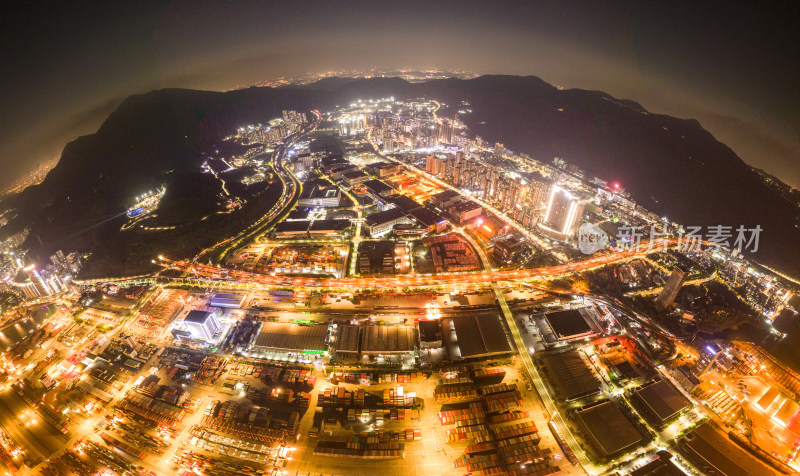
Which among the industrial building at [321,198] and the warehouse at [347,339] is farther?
the industrial building at [321,198]

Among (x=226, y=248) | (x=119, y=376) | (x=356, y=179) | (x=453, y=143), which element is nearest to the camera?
(x=119, y=376)

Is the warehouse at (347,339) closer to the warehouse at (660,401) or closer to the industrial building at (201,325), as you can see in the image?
the industrial building at (201,325)

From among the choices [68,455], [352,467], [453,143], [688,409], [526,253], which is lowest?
[68,455]

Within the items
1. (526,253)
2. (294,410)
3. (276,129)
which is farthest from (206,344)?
(276,129)

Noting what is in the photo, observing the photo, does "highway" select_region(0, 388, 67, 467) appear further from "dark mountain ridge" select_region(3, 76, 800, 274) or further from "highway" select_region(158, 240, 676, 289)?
"dark mountain ridge" select_region(3, 76, 800, 274)

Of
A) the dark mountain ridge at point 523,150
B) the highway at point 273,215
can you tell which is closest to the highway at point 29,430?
the highway at point 273,215

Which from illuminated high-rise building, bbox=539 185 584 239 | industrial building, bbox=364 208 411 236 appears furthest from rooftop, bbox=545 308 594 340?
industrial building, bbox=364 208 411 236

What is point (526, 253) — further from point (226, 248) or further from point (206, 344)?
point (226, 248)
